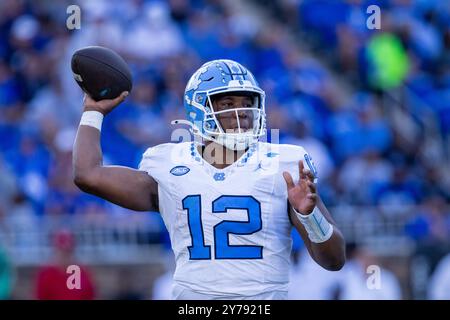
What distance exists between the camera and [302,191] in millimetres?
4273

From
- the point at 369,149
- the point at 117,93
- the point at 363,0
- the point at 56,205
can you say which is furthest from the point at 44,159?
the point at 117,93

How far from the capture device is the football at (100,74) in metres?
4.64

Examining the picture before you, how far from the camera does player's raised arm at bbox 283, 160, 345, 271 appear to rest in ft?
13.9

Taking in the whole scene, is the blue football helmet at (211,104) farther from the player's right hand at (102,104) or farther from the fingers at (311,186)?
the fingers at (311,186)

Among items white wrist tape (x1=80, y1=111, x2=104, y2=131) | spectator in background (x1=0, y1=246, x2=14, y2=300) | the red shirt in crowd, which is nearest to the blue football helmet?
white wrist tape (x1=80, y1=111, x2=104, y2=131)

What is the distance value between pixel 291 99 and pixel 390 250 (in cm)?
183

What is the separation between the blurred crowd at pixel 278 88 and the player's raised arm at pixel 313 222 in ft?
15.4

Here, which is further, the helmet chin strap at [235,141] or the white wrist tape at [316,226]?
the helmet chin strap at [235,141]

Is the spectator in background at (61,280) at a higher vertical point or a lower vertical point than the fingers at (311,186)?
lower

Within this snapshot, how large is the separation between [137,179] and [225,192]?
0.39m

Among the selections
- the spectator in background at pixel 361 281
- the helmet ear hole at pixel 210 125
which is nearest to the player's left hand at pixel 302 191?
the helmet ear hole at pixel 210 125

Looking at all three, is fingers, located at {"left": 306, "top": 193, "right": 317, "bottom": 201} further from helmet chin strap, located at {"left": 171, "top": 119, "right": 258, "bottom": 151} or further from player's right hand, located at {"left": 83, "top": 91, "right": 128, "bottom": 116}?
player's right hand, located at {"left": 83, "top": 91, "right": 128, "bottom": 116}

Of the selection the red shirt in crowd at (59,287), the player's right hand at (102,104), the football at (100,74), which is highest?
the football at (100,74)
